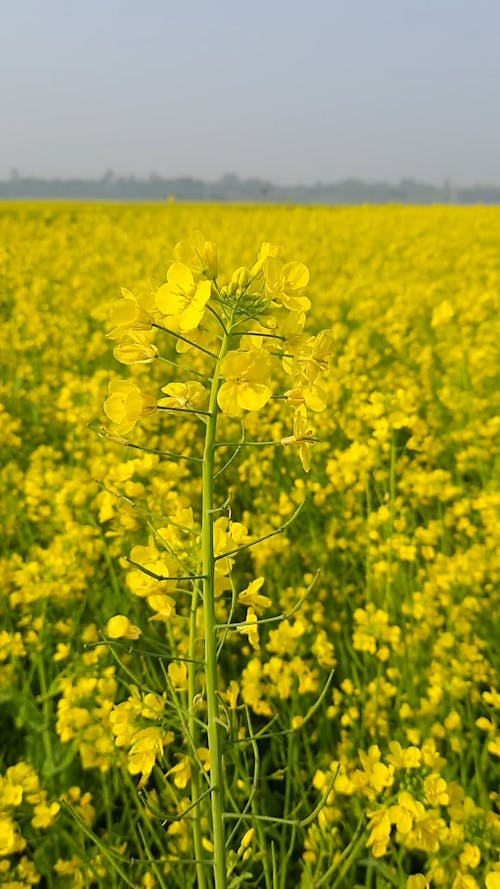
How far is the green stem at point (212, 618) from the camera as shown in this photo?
919mm

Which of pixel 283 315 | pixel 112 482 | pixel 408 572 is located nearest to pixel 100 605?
pixel 112 482

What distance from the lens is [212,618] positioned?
963 mm

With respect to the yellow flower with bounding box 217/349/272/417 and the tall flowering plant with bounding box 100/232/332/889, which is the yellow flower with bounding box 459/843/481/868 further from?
the yellow flower with bounding box 217/349/272/417

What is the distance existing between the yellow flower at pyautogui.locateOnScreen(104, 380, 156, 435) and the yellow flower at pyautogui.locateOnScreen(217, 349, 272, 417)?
0.11m

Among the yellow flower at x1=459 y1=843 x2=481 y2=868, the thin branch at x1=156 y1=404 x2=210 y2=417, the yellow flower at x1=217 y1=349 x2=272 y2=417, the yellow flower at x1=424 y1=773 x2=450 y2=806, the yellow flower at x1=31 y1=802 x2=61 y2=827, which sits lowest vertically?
the yellow flower at x1=31 y1=802 x2=61 y2=827

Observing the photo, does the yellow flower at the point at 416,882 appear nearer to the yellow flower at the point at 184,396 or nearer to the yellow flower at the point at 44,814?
the yellow flower at the point at 44,814

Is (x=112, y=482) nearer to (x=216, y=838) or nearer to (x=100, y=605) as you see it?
(x=100, y=605)

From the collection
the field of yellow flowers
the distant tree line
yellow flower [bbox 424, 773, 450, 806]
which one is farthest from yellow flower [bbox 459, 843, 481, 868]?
the distant tree line

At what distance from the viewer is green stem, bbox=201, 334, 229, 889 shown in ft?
3.01

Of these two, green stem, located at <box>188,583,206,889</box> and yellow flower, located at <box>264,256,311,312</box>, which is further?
green stem, located at <box>188,583,206,889</box>

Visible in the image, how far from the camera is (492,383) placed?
170 inches

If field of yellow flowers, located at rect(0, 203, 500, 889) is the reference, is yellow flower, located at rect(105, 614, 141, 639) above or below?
above

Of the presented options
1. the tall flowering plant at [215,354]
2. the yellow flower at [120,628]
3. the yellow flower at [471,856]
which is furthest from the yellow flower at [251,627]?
the yellow flower at [471,856]

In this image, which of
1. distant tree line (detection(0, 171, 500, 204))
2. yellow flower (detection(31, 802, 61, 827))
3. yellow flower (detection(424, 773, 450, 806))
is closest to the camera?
yellow flower (detection(424, 773, 450, 806))
